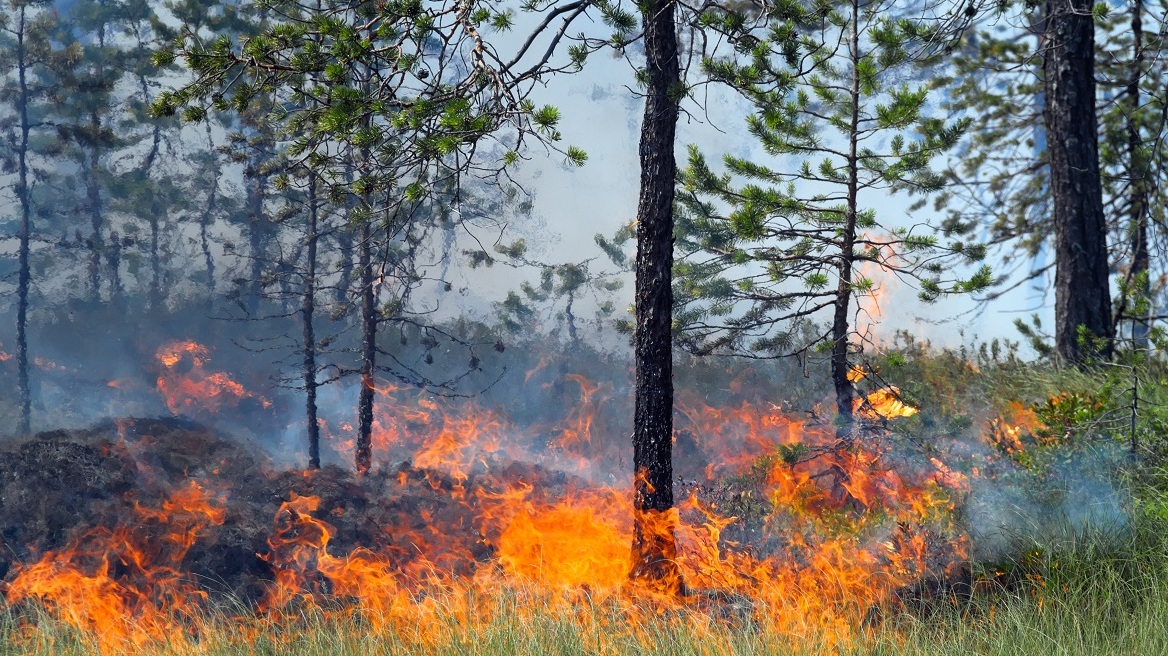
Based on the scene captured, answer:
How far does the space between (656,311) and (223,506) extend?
6.54 metres

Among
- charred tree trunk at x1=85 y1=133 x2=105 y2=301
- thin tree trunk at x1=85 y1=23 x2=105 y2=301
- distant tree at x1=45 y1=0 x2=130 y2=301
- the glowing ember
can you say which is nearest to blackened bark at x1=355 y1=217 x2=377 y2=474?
distant tree at x1=45 y1=0 x2=130 y2=301

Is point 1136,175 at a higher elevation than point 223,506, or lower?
higher

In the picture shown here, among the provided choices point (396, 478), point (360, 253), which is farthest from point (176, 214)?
point (396, 478)

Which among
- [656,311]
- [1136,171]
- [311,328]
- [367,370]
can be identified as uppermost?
[1136,171]

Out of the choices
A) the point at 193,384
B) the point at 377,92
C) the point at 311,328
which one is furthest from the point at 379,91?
the point at 193,384

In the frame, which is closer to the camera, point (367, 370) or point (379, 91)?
point (379, 91)

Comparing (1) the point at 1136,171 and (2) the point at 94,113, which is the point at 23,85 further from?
(1) the point at 1136,171

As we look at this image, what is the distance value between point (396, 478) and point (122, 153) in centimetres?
1759

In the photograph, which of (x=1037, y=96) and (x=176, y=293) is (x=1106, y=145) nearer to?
(x=1037, y=96)

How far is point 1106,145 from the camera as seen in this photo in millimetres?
13008

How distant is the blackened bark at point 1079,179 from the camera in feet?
31.3

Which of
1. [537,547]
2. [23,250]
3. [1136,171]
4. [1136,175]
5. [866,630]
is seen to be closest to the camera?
[866,630]

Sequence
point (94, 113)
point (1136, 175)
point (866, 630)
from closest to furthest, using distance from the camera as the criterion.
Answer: point (866, 630) < point (1136, 175) < point (94, 113)

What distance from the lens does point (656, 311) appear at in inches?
286
